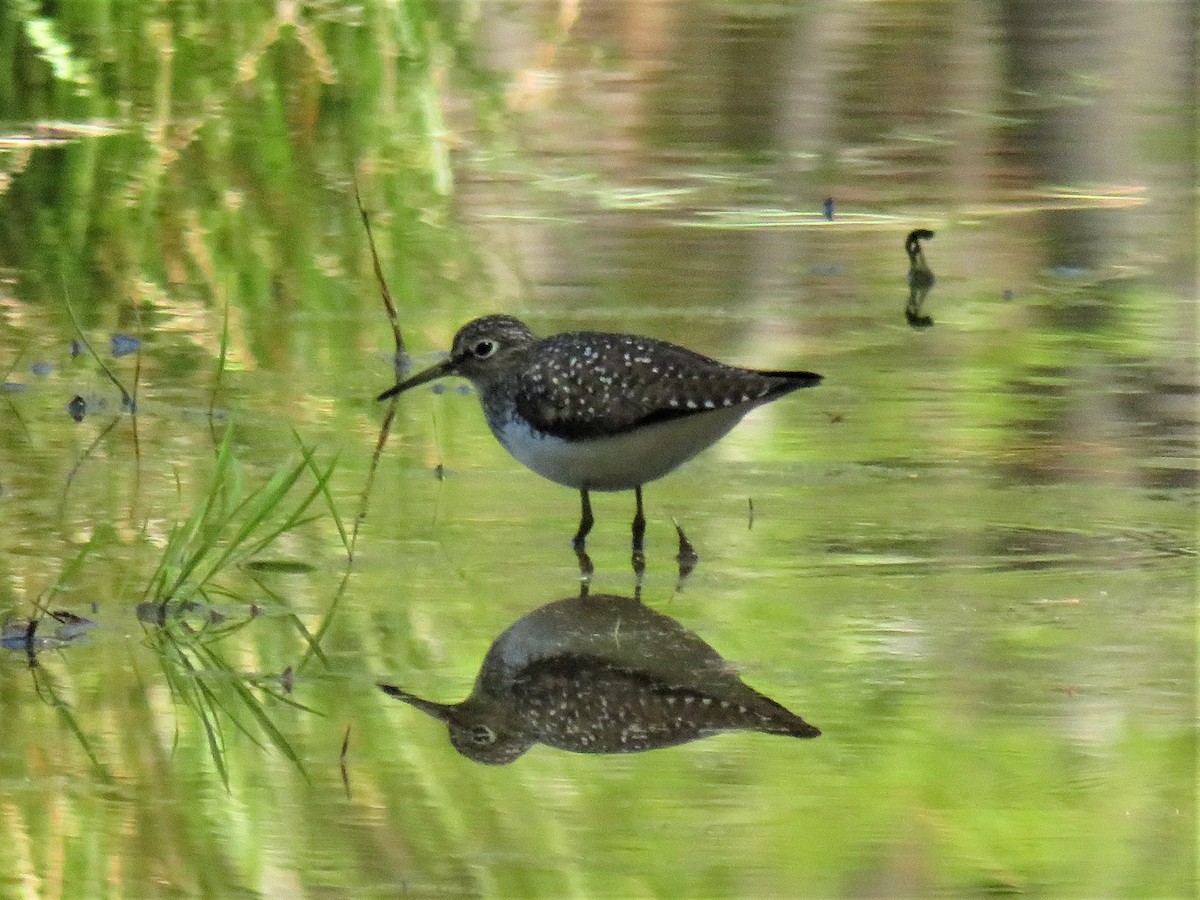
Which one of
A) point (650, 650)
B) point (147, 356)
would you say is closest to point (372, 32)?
point (147, 356)

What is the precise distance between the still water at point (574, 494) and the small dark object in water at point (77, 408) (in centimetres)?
5

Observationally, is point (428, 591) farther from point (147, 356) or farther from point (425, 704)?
point (147, 356)

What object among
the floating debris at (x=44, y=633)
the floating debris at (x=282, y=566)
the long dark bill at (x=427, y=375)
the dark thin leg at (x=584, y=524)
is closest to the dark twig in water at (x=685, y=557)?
the dark thin leg at (x=584, y=524)

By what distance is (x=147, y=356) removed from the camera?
8953mm

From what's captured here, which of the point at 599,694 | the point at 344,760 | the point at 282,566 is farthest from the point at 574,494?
the point at 344,760

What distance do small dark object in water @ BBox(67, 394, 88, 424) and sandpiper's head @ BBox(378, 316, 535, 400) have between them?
1.10 m

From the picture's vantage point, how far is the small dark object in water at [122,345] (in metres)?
8.95

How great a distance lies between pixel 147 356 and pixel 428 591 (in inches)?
118

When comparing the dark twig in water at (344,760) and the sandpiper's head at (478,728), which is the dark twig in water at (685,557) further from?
the dark twig in water at (344,760)

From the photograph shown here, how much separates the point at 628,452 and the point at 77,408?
2236mm

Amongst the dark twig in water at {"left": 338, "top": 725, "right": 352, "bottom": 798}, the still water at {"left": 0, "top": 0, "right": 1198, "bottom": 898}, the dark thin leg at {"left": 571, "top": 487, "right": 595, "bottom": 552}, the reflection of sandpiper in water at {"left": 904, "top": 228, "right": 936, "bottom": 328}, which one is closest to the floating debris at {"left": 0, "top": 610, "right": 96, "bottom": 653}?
the still water at {"left": 0, "top": 0, "right": 1198, "bottom": 898}

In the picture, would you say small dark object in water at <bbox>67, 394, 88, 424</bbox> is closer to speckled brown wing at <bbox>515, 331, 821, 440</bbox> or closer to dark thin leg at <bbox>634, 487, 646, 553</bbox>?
speckled brown wing at <bbox>515, 331, 821, 440</bbox>

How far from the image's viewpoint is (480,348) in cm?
776

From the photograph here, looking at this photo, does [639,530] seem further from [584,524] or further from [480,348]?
[480,348]
